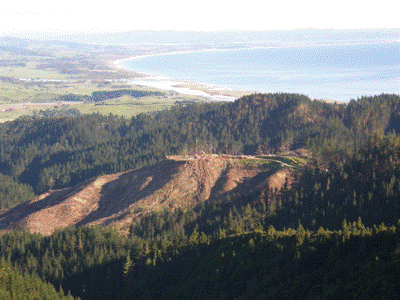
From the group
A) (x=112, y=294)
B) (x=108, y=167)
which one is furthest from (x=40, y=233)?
(x=108, y=167)

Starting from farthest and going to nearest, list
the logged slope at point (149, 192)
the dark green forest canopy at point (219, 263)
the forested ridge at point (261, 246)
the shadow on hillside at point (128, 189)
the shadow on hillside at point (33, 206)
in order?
the shadow on hillside at point (33, 206) → the shadow on hillside at point (128, 189) → the logged slope at point (149, 192) → the forested ridge at point (261, 246) → the dark green forest canopy at point (219, 263)

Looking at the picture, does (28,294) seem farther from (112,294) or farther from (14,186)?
(14,186)

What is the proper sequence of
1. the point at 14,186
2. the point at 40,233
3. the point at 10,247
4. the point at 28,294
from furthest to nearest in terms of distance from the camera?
the point at 14,186 → the point at 40,233 → the point at 10,247 → the point at 28,294

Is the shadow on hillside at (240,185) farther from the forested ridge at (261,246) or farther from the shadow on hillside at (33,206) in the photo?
the shadow on hillside at (33,206)

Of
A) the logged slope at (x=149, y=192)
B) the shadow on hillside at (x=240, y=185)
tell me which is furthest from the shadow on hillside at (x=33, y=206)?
the shadow on hillside at (x=240, y=185)

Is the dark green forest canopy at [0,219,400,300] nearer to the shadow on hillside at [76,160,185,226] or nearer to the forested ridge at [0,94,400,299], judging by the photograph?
the forested ridge at [0,94,400,299]

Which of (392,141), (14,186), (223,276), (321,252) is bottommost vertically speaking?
(14,186)

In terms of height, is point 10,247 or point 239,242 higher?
point 239,242
